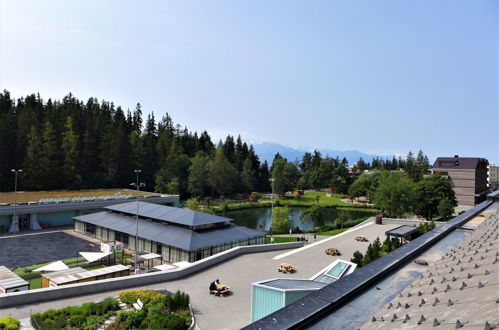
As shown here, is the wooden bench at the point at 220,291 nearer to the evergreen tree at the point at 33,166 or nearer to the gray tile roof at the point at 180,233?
the gray tile roof at the point at 180,233

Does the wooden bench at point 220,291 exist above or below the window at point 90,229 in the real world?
above

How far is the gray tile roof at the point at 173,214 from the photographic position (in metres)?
34.4

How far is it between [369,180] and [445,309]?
4037 inches

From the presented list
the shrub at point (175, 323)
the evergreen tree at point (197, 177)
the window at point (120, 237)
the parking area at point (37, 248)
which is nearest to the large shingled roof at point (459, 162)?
the evergreen tree at point (197, 177)

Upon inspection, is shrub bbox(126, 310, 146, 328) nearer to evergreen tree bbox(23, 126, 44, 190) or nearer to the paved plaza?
the paved plaza

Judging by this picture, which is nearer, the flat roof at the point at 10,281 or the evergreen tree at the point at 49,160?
the flat roof at the point at 10,281

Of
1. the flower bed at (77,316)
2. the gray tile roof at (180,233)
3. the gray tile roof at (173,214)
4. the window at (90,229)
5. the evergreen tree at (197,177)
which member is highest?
the evergreen tree at (197,177)

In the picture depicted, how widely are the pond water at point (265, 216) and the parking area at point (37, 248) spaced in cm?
3092

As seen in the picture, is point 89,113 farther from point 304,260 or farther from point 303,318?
point 303,318

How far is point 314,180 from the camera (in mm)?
123375

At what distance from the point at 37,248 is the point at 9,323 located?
895 inches

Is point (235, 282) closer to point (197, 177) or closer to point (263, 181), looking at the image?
point (197, 177)

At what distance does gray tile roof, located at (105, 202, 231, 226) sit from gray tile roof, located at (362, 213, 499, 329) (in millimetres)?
27621

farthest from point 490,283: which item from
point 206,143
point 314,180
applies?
point 314,180
